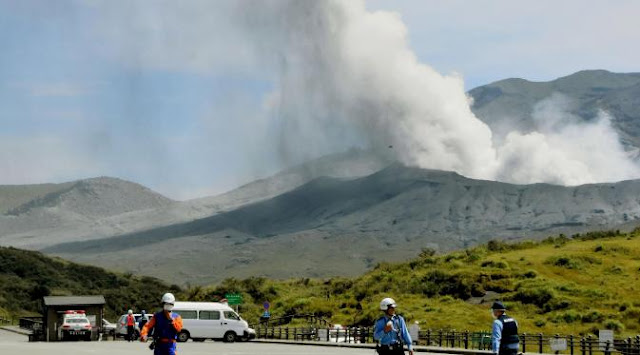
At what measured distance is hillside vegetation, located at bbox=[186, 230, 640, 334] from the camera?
217 ft

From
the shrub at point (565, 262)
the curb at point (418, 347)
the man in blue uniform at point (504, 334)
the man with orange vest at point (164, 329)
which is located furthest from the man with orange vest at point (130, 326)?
the man in blue uniform at point (504, 334)

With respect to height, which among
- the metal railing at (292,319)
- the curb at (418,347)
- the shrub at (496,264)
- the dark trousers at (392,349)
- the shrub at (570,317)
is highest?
the shrub at (496,264)

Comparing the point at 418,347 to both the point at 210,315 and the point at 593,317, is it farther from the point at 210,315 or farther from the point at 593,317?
the point at 593,317

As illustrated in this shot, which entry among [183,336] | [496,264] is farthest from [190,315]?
[496,264]

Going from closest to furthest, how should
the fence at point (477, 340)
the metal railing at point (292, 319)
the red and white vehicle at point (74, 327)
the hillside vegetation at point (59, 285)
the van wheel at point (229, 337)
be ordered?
the fence at point (477, 340) < the van wheel at point (229, 337) < the red and white vehicle at point (74, 327) < the metal railing at point (292, 319) < the hillside vegetation at point (59, 285)

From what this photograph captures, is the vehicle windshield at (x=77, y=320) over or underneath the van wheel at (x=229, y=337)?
over

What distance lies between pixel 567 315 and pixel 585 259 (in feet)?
53.9

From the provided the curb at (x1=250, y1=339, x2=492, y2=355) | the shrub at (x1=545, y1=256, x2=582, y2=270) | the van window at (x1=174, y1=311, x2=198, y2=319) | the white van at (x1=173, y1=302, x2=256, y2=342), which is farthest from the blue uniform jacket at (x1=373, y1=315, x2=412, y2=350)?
the shrub at (x1=545, y1=256, x2=582, y2=270)

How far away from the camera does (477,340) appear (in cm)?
5212

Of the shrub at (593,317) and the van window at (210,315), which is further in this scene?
the shrub at (593,317)

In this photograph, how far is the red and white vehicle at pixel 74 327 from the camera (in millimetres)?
56969

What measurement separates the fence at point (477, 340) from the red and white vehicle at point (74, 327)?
416 inches

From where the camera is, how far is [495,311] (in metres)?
20.6

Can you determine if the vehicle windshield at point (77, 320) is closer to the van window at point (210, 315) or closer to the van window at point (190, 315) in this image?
the van window at point (190, 315)
